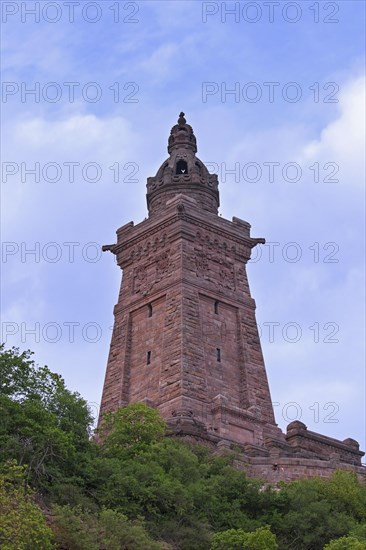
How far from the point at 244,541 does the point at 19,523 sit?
8147 mm

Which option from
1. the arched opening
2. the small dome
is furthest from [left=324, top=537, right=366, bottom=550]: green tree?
the small dome

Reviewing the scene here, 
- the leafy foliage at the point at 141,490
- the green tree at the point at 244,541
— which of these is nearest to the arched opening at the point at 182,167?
the leafy foliage at the point at 141,490

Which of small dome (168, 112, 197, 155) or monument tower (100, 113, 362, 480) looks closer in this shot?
monument tower (100, 113, 362, 480)

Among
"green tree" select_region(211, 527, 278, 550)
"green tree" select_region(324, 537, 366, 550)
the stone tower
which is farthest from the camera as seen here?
the stone tower

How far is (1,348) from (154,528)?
9079 millimetres

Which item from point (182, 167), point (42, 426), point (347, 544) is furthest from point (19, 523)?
point (182, 167)

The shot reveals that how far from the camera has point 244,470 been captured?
45.5 meters

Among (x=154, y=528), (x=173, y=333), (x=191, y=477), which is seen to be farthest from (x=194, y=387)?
(x=154, y=528)

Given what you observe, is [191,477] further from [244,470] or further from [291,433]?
[291,433]

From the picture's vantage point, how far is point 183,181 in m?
64.7

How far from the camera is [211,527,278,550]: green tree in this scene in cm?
3375

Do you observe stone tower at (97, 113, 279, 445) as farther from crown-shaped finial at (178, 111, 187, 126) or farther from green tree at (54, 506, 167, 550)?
green tree at (54, 506, 167, 550)

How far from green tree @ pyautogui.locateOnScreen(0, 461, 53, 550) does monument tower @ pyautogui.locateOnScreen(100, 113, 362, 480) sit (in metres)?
17.5

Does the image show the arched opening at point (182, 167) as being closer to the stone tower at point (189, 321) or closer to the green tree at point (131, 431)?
the stone tower at point (189, 321)
